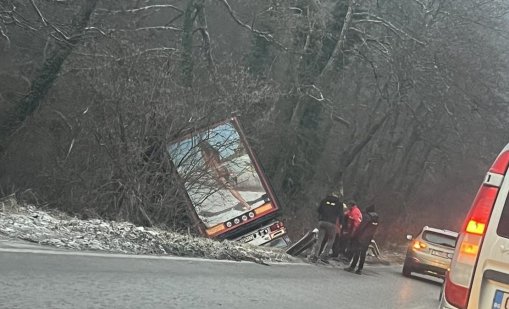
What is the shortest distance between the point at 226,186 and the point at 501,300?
11.8 meters

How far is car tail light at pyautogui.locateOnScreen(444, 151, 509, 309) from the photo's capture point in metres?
3.68

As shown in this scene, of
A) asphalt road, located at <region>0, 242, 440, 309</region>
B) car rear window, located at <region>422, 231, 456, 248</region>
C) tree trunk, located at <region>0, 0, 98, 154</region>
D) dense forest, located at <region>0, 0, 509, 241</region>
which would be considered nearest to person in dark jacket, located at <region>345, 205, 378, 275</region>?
asphalt road, located at <region>0, 242, 440, 309</region>

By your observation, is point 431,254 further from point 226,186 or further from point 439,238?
point 226,186

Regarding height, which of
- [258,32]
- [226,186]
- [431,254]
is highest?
[258,32]

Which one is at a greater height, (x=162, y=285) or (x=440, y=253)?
(x=162, y=285)

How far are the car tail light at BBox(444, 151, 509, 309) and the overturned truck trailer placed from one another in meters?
11.1

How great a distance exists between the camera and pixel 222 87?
16078 mm

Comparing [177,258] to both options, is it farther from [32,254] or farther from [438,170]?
[438,170]

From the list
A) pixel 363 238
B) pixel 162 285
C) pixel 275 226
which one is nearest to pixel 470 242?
pixel 162 285

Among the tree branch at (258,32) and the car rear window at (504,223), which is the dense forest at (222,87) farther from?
the car rear window at (504,223)

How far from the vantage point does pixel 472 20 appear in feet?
75.4

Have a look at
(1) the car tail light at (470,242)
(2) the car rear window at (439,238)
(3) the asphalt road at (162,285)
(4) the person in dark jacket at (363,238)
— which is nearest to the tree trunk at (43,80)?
(4) the person in dark jacket at (363,238)

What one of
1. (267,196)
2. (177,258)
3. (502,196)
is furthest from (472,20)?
(502,196)

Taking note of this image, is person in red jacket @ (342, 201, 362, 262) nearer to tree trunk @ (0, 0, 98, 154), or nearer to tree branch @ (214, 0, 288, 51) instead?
tree trunk @ (0, 0, 98, 154)
